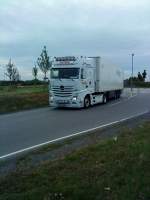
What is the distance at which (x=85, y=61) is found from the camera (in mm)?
30594

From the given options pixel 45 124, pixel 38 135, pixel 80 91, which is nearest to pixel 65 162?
pixel 38 135

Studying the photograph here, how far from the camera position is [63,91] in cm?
2948

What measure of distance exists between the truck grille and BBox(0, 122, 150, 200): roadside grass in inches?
756

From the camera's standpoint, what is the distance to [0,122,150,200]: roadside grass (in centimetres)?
621

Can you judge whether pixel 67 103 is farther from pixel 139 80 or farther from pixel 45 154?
pixel 139 80

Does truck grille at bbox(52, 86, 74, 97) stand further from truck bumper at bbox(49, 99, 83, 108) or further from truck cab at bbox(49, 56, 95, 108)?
truck bumper at bbox(49, 99, 83, 108)

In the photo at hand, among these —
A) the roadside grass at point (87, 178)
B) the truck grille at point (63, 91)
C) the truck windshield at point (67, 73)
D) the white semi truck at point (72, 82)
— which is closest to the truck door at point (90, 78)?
the white semi truck at point (72, 82)

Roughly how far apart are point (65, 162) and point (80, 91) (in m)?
21.0

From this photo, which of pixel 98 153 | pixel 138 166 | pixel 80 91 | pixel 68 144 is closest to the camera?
pixel 138 166

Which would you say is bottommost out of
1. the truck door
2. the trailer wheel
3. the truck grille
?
the trailer wheel

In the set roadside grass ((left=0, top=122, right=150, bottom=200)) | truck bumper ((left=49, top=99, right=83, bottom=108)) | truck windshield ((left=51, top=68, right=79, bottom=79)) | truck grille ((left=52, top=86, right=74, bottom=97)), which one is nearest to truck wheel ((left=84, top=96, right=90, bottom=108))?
truck bumper ((left=49, top=99, right=83, bottom=108))

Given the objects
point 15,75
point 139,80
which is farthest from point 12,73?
point 139,80

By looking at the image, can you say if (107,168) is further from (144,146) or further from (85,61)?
(85,61)

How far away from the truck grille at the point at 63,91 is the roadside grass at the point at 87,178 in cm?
1919
